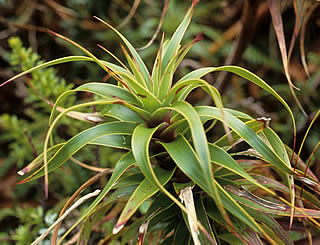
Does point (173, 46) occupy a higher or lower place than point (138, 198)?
higher

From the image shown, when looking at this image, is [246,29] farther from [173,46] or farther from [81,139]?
[81,139]

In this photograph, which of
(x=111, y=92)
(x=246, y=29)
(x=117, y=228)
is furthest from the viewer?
(x=246, y=29)

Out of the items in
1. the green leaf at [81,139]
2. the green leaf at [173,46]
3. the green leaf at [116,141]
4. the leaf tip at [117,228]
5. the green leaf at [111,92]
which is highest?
the green leaf at [173,46]

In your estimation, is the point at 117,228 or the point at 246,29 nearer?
the point at 117,228

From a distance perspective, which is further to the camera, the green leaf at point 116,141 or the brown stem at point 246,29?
the brown stem at point 246,29

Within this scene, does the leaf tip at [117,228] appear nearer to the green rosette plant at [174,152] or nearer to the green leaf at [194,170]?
the green rosette plant at [174,152]

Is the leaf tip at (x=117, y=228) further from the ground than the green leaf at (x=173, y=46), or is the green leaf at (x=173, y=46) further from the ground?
the green leaf at (x=173, y=46)

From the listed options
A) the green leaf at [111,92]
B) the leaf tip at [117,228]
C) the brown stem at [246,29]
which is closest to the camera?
the leaf tip at [117,228]

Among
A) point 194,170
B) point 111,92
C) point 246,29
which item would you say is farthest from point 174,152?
point 246,29

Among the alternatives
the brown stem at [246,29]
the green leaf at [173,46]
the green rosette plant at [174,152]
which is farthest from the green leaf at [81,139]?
the brown stem at [246,29]

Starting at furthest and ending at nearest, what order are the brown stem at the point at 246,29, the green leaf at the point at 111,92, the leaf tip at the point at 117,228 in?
the brown stem at the point at 246,29
the green leaf at the point at 111,92
the leaf tip at the point at 117,228

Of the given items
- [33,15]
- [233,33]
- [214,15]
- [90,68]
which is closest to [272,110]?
[233,33]

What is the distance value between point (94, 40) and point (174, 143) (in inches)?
51.9

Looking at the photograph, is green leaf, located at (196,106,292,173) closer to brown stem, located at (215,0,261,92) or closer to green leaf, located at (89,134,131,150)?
green leaf, located at (89,134,131,150)
